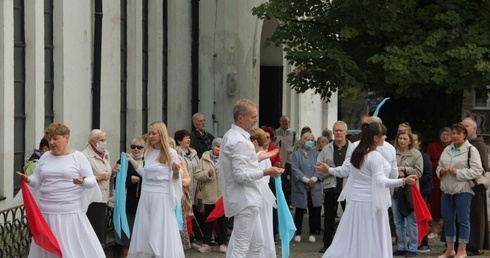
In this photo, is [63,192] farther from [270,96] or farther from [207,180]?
[270,96]

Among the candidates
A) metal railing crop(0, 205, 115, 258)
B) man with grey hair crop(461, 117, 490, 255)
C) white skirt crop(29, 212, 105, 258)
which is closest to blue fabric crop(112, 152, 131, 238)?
metal railing crop(0, 205, 115, 258)

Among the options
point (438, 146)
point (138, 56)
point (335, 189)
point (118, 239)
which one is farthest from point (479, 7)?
point (118, 239)

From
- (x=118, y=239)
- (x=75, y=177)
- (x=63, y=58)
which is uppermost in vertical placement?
(x=63, y=58)

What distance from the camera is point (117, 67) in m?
22.3

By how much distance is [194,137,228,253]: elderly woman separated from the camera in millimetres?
19344

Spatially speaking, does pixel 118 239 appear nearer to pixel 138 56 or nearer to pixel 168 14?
pixel 138 56

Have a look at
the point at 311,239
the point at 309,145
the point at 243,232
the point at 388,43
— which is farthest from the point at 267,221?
the point at 388,43

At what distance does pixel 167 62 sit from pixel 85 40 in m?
5.60

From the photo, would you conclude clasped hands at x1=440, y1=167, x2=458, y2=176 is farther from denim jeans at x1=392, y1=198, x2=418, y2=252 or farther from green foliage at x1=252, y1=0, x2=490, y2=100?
green foliage at x1=252, y1=0, x2=490, y2=100

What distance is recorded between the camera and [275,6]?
23.2 m

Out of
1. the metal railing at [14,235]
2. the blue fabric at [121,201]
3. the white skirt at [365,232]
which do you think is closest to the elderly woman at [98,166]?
the blue fabric at [121,201]

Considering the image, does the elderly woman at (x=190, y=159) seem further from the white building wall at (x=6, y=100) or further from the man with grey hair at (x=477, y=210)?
the man with grey hair at (x=477, y=210)

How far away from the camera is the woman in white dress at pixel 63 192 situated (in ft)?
43.3

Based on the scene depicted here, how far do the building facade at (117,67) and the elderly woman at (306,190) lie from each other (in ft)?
10.9
